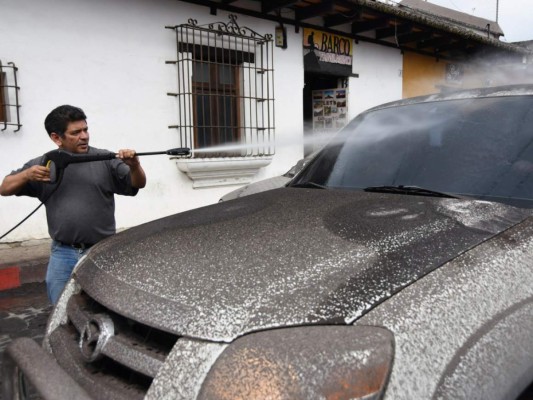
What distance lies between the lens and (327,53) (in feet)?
29.9

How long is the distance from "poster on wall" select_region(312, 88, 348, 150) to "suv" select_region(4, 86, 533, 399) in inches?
292

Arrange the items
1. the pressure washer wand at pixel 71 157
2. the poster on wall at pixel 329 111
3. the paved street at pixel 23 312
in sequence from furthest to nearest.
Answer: the poster on wall at pixel 329 111, the paved street at pixel 23 312, the pressure washer wand at pixel 71 157

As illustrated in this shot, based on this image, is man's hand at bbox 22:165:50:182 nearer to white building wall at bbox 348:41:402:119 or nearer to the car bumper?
the car bumper

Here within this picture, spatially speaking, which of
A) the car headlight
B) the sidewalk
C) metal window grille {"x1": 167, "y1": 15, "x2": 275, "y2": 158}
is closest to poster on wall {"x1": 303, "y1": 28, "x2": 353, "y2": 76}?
metal window grille {"x1": 167, "y1": 15, "x2": 275, "y2": 158}

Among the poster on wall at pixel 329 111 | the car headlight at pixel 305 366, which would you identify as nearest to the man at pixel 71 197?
the car headlight at pixel 305 366

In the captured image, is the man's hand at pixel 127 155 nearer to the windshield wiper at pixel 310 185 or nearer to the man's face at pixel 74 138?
the man's face at pixel 74 138

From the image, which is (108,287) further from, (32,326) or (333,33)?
(333,33)

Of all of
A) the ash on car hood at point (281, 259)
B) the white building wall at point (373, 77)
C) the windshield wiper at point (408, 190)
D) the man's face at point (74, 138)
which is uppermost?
the white building wall at point (373, 77)

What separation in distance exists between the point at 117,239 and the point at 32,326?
2.27 metres

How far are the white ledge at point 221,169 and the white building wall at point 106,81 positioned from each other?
13 cm

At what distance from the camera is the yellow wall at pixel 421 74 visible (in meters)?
11.1

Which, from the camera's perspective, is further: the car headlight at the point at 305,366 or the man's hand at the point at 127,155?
the man's hand at the point at 127,155

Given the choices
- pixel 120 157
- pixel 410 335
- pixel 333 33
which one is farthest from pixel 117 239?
pixel 333 33

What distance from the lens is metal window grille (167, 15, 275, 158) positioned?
701 cm
